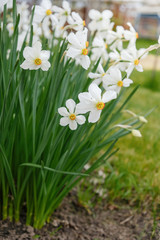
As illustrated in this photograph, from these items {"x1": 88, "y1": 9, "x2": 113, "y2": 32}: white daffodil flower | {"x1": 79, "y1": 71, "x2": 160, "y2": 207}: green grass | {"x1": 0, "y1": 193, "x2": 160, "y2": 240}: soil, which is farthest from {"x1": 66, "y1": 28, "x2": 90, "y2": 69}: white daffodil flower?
{"x1": 0, "y1": 193, "x2": 160, "y2": 240}: soil

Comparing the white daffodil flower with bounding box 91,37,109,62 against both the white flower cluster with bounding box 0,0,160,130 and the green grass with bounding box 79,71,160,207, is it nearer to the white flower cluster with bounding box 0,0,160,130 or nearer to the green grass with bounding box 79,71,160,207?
→ the white flower cluster with bounding box 0,0,160,130

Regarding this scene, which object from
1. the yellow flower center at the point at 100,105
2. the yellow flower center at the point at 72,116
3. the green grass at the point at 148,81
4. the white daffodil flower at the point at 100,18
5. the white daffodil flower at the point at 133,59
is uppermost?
the white daffodil flower at the point at 100,18

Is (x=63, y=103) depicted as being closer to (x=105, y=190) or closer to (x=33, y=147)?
(x=33, y=147)

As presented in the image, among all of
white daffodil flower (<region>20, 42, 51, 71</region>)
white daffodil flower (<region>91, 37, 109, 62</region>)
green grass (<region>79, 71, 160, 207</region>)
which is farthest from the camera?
green grass (<region>79, 71, 160, 207</region>)

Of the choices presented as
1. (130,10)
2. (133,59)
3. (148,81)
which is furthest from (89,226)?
(130,10)

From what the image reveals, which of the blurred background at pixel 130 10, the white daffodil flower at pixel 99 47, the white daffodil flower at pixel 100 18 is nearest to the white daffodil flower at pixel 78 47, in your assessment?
the white daffodil flower at pixel 99 47

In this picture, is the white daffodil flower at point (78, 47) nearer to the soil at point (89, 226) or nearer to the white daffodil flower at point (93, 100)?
the white daffodil flower at point (93, 100)

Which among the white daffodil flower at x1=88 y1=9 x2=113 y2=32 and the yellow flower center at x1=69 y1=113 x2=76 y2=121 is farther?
the white daffodil flower at x1=88 y1=9 x2=113 y2=32

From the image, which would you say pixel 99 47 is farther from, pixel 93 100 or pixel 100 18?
pixel 93 100
